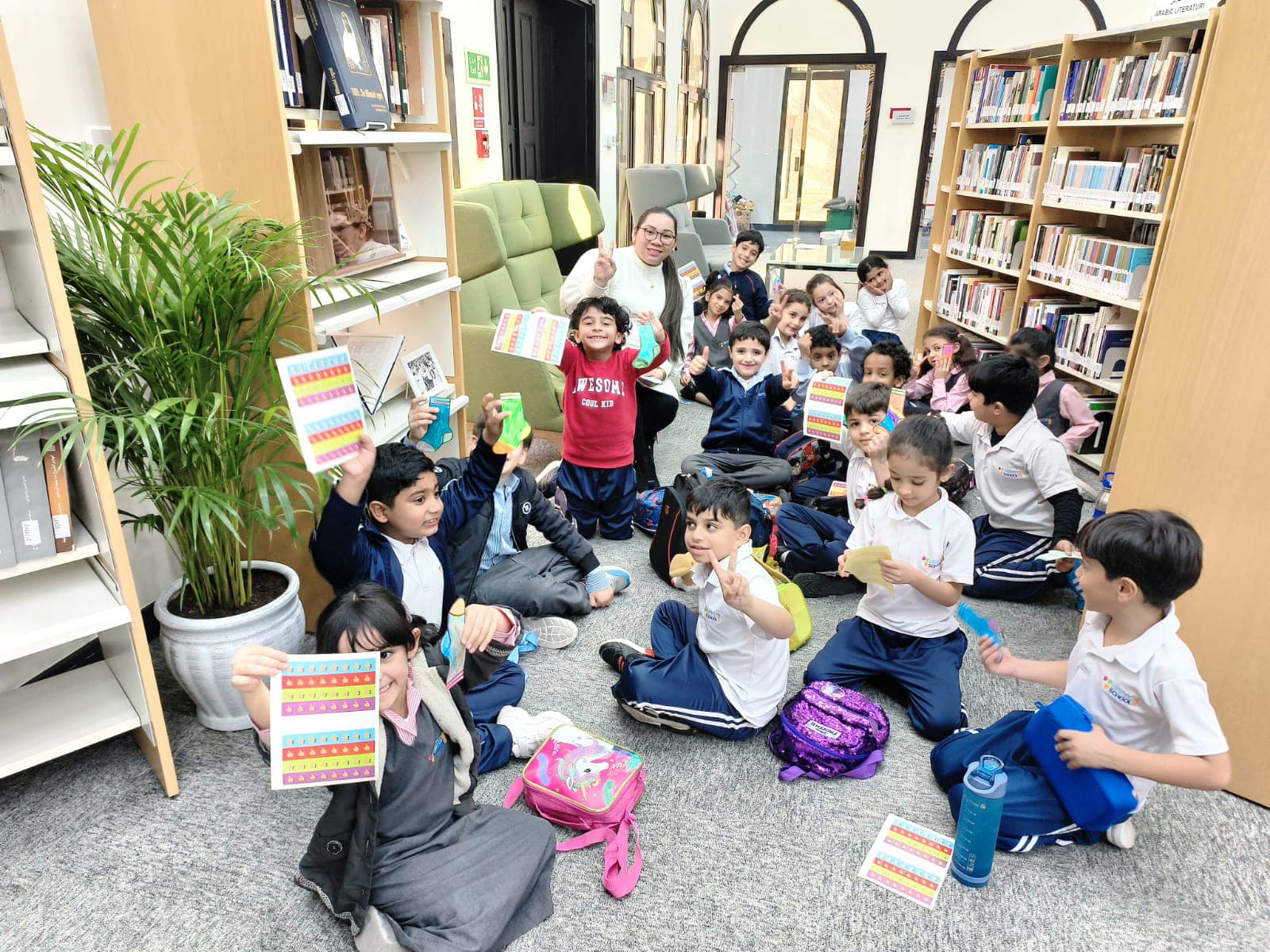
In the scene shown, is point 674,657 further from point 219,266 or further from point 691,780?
point 219,266

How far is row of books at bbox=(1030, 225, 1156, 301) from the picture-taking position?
158 inches

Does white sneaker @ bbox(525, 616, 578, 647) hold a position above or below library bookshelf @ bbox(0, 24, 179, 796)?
below

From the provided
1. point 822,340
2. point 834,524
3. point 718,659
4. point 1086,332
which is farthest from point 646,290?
point 1086,332

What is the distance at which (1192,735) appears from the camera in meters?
1.59

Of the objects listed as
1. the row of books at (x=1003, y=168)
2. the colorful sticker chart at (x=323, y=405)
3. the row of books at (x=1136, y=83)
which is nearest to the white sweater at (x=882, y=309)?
the row of books at (x=1003, y=168)

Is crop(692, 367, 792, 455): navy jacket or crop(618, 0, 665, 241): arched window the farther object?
crop(618, 0, 665, 241): arched window

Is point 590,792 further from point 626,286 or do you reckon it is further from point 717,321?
point 717,321

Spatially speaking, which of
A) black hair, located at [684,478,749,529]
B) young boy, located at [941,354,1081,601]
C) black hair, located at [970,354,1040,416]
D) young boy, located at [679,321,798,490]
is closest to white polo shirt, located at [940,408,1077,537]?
young boy, located at [941,354,1081,601]

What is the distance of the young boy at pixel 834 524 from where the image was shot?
2885 millimetres

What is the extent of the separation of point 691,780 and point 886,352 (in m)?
2.21

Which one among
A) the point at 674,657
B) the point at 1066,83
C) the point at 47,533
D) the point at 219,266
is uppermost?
the point at 1066,83

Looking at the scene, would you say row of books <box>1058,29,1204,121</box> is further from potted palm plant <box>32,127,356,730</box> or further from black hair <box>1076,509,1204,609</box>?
potted palm plant <box>32,127,356,730</box>

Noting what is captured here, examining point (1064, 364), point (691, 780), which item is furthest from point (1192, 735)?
point (1064, 364)

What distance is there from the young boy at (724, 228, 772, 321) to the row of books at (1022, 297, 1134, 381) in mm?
1704
